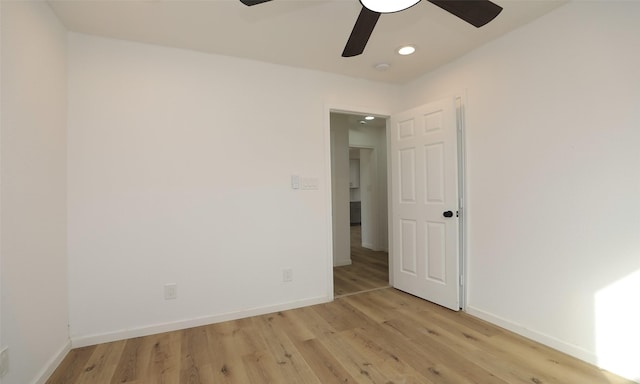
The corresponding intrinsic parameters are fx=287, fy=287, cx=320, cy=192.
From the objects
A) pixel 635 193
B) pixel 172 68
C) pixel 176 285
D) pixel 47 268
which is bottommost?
pixel 176 285

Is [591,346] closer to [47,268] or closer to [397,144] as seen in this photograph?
[397,144]

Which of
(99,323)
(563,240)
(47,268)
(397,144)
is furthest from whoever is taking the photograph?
(397,144)

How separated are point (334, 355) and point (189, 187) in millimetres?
1795

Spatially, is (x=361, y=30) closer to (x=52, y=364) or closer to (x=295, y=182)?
(x=295, y=182)

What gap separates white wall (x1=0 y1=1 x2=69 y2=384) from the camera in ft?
4.95

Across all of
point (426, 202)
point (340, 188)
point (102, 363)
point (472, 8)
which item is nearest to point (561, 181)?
point (426, 202)

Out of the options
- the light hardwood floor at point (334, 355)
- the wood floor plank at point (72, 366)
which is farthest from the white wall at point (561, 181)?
the wood floor plank at point (72, 366)

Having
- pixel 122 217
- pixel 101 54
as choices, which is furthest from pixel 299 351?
pixel 101 54

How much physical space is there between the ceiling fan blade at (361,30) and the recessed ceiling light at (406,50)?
94 cm

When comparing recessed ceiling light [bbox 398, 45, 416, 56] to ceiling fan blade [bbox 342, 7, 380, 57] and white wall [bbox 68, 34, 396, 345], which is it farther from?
ceiling fan blade [bbox 342, 7, 380, 57]

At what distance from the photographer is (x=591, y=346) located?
6.22 feet

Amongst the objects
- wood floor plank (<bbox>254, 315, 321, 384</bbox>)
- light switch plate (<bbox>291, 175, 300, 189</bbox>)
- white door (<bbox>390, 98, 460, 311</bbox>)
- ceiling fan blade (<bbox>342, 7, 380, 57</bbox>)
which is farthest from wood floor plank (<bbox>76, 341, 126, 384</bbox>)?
white door (<bbox>390, 98, 460, 311</bbox>)

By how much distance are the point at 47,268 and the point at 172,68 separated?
1764mm

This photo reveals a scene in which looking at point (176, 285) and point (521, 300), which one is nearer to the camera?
point (521, 300)
